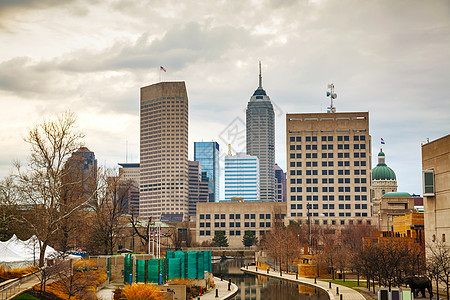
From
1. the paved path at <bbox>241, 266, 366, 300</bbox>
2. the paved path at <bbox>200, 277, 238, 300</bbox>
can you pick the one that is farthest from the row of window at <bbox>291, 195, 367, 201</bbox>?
the paved path at <bbox>200, 277, 238, 300</bbox>

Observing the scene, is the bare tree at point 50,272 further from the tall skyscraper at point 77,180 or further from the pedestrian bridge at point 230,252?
the pedestrian bridge at point 230,252

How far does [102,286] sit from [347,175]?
148 m

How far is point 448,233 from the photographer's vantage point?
6097 centimetres

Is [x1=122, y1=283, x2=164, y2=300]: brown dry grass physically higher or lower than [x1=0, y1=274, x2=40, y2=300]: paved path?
lower

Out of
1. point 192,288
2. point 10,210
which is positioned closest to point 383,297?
point 192,288

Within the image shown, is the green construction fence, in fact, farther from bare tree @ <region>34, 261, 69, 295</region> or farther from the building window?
the building window

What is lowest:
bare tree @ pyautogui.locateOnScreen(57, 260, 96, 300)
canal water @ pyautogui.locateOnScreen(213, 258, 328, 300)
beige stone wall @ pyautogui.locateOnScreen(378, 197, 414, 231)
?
canal water @ pyautogui.locateOnScreen(213, 258, 328, 300)

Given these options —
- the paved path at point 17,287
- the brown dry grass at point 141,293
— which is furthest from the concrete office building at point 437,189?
the paved path at point 17,287

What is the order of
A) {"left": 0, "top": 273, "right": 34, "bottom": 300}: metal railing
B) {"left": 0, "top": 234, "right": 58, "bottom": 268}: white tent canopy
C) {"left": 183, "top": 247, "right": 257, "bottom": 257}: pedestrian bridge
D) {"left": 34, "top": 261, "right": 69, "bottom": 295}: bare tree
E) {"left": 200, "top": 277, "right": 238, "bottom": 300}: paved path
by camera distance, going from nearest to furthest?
{"left": 0, "top": 273, "right": 34, "bottom": 300}: metal railing → {"left": 34, "top": 261, "right": 69, "bottom": 295}: bare tree → {"left": 0, "top": 234, "right": 58, "bottom": 268}: white tent canopy → {"left": 200, "top": 277, "right": 238, "bottom": 300}: paved path → {"left": 183, "top": 247, "right": 257, "bottom": 257}: pedestrian bridge

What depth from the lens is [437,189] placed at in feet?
208

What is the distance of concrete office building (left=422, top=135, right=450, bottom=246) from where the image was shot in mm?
61344

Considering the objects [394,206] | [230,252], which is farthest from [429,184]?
[230,252]

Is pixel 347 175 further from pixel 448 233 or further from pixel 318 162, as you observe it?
pixel 448 233

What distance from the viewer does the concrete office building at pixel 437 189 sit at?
61.3m
